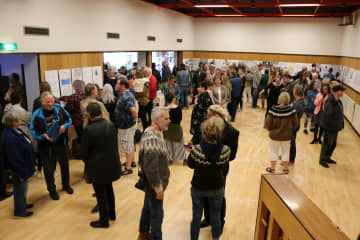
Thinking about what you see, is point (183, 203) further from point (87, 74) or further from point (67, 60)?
point (87, 74)

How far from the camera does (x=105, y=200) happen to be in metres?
3.45

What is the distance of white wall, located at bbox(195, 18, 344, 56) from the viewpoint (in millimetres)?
12977

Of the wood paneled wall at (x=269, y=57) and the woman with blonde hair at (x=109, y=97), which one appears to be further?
the wood paneled wall at (x=269, y=57)

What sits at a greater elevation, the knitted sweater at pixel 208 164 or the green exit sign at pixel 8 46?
the green exit sign at pixel 8 46

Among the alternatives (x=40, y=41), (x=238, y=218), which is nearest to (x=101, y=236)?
(x=238, y=218)

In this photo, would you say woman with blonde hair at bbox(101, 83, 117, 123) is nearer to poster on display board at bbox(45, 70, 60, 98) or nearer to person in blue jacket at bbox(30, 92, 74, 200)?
person in blue jacket at bbox(30, 92, 74, 200)

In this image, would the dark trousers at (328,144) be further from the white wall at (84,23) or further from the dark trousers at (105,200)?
the white wall at (84,23)

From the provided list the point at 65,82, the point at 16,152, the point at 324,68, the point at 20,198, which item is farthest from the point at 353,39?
the point at 20,198

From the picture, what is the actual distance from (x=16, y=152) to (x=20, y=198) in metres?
0.70

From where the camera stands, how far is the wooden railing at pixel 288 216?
1856mm

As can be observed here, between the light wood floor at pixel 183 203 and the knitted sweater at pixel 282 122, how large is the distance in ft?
3.18

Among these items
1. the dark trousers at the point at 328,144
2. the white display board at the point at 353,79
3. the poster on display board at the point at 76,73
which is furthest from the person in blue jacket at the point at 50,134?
the white display board at the point at 353,79

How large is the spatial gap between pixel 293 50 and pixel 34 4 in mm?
12002

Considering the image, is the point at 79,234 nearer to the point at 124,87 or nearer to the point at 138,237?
the point at 138,237
